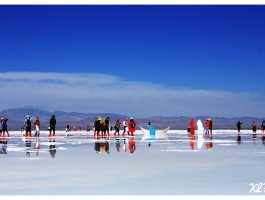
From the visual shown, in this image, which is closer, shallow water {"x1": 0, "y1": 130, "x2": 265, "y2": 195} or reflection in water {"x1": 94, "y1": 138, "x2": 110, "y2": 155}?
shallow water {"x1": 0, "y1": 130, "x2": 265, "y2": 195}

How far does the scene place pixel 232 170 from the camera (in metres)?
15.0

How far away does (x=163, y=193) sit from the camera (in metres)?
10.8

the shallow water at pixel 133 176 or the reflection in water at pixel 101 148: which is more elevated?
the reflection in water at pixel 101 148

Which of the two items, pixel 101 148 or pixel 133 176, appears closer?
pixel 133 176

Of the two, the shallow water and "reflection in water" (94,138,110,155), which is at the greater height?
"reflection in water" (94,138,110,155)

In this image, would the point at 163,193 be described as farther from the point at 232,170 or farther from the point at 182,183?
the point at 232,170

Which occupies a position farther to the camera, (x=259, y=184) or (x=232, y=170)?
(x=232, y=170)

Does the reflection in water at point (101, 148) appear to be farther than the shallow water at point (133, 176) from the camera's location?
Yes
